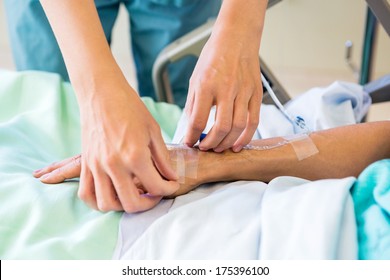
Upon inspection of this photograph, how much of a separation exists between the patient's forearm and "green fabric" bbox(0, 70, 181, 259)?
248 mm

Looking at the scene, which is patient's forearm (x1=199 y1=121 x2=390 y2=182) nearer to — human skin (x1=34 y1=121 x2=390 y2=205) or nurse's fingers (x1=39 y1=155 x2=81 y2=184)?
human skin (x1=34 y1=121 x2=390 y2=205)

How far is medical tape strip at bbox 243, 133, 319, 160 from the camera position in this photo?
98 cm

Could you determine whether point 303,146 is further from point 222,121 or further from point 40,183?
point 40,183

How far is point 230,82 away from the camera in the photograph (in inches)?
33.8

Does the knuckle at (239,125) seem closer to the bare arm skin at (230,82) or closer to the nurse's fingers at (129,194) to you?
the bare arm skin at (230,82)

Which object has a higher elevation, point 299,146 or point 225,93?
point 225,93

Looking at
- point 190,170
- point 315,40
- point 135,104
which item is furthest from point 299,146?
point 315,40

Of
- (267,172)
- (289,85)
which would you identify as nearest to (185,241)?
(267,172)

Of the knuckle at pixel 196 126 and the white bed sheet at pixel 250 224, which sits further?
the knuckle at pixel 196 126

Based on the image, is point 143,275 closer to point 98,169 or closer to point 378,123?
point 98,169

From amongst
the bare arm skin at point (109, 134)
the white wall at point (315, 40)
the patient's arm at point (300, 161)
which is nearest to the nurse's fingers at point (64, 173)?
the patient's arm at point (300, 161)

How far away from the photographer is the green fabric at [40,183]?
804 millimetres

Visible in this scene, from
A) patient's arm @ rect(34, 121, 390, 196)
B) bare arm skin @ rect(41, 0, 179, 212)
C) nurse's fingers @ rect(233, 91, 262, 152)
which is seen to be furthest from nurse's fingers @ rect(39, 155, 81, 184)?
nurse's fingers @ rect(233, 91, 262, 152)

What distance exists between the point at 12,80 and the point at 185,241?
747 millimetres
